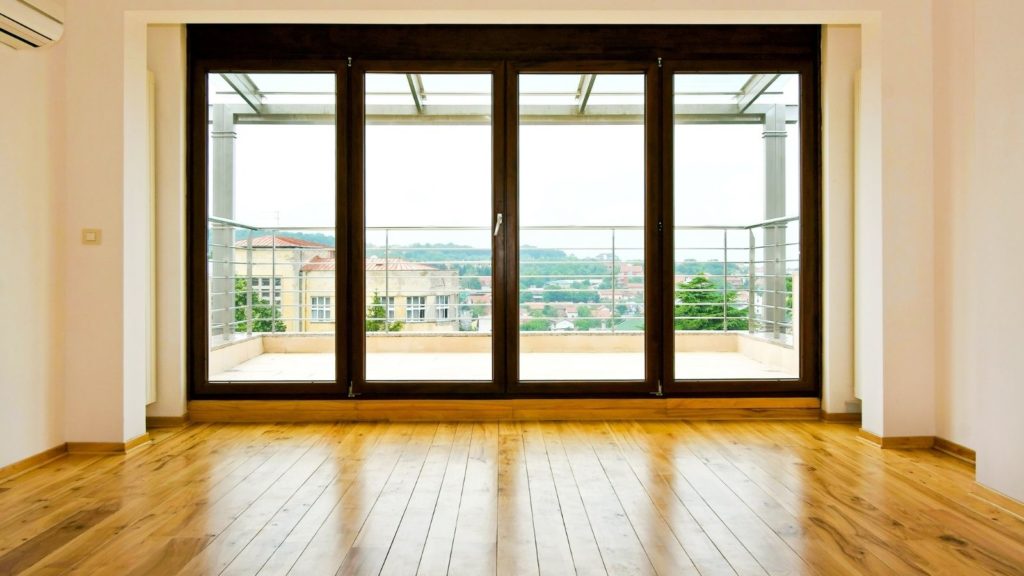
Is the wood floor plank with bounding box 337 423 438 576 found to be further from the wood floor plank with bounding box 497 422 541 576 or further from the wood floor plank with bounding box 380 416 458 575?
the wood floor plank with bounding box 497 422 541 576

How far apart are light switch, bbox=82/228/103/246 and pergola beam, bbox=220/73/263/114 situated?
1.18 metres

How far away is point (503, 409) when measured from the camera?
3.66 m

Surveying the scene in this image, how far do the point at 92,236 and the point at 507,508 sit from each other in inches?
91.7

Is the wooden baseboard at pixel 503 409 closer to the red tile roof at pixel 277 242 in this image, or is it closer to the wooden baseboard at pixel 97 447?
the wooden baseboard at pixel 97 447

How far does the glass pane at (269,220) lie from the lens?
A: 12.3 feet

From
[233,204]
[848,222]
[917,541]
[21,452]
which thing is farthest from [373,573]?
[848,222]

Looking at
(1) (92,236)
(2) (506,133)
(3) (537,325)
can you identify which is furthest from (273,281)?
(2) (506,133)

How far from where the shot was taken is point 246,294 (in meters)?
4.23

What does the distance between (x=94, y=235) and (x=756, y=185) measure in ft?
11.9

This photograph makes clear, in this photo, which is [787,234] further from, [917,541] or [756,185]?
[917,541]

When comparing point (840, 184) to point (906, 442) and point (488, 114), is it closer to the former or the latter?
point (906, 442)

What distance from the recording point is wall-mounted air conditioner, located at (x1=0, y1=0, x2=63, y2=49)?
251 centimetres

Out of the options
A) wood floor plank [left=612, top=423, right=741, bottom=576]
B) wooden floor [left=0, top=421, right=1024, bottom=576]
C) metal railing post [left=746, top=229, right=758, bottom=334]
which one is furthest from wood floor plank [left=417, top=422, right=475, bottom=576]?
metal railing post [left=746, top=229, right=758, bottom=334]

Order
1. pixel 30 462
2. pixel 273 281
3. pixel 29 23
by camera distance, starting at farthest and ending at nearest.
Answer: pixel 273 281, pixel 30 462, pixel 29 23
